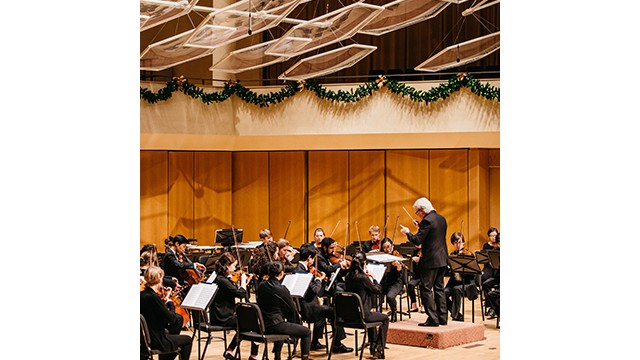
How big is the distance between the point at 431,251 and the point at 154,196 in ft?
30.5

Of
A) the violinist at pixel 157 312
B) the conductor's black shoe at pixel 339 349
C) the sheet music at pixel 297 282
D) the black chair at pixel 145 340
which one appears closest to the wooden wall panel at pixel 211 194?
the conductor's black shoe at pixel 339 349

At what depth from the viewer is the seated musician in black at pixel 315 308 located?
31.2ft

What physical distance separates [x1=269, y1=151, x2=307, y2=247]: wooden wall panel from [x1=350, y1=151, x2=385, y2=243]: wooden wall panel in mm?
1095

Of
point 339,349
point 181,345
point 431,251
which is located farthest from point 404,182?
point 181,345

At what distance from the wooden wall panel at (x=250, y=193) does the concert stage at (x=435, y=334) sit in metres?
8.79

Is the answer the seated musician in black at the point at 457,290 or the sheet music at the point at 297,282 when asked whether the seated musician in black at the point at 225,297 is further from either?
the seated musician in black at the point at 457,290

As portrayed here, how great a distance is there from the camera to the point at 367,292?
9.31 meters

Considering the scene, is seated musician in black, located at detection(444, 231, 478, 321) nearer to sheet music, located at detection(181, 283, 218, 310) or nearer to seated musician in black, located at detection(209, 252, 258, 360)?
seated musician in black, located at detection(209, 252, 258, 360)

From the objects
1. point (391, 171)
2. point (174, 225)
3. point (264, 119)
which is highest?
point (264, 119)
